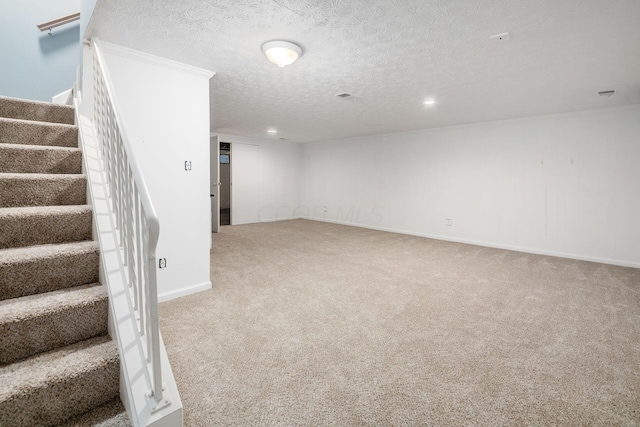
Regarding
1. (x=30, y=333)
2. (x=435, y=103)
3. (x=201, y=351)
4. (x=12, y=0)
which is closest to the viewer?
(x=30, y=333)

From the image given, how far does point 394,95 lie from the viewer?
3.79 metres

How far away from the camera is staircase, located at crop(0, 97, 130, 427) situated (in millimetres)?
1153

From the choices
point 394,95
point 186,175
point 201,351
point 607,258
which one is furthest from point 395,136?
point 201,351

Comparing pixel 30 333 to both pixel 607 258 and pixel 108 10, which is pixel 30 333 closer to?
pixel 108 10

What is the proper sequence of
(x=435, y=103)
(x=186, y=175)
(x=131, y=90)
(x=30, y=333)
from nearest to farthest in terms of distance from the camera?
(x=30, y=333), (x=131, y=90), (x=186, y=175), (x=435, y=103)

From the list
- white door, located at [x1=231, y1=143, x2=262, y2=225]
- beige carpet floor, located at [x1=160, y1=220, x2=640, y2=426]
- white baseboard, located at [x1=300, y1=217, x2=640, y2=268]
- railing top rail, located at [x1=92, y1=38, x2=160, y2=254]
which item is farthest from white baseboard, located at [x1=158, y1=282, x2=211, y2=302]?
white baseboard, located at [x1=300, y1=217, x2=640, y2=268]

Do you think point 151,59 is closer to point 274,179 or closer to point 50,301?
point 50,301

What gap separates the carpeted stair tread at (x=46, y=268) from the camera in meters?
1.41

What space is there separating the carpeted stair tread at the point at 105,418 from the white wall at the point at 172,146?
1.69 meters

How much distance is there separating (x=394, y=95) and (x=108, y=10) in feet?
9.75

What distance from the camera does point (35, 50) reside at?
11.8ft

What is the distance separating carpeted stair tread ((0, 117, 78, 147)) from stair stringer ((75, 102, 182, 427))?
0.63 meters

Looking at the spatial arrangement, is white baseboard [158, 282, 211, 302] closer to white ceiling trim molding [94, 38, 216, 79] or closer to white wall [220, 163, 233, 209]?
white ceiling trim molding [94, 38, 216, 79]

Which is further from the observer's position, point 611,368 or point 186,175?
point 186,175
